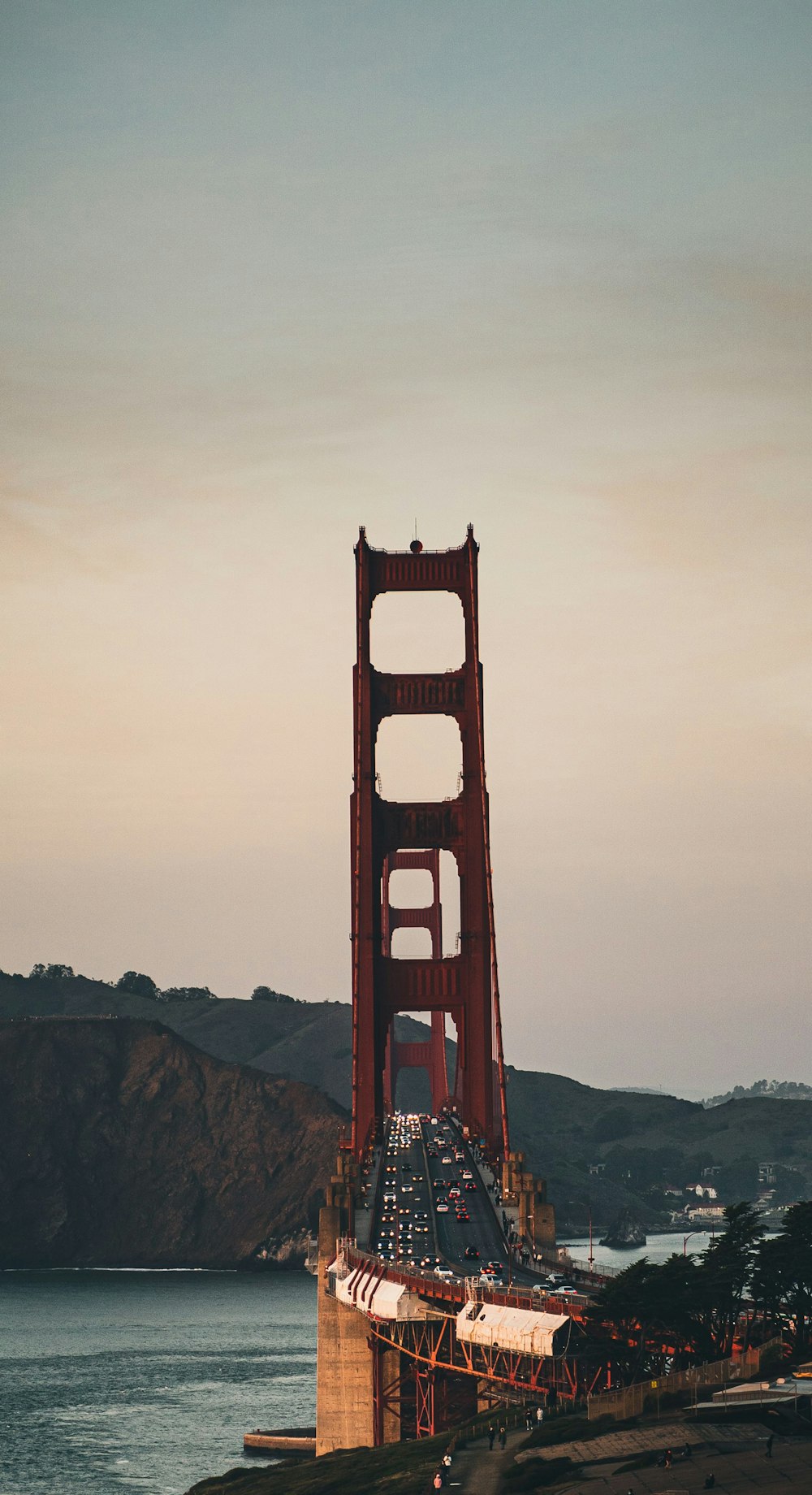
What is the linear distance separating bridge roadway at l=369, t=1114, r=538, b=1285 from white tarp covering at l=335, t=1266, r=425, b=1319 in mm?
3068

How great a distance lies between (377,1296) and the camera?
73.0m

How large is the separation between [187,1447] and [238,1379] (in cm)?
2911

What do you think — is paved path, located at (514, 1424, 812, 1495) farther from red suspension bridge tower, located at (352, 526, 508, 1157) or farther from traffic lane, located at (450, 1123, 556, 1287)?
red suspension bridge tower, located at (352, 526, 508, 1157)

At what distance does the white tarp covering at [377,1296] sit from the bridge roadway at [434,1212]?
3.07 meters

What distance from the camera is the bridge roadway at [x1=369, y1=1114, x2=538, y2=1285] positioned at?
85438mm

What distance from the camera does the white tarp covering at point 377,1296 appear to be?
70.1 metres

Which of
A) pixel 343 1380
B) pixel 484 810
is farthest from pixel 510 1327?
pixel 484 810

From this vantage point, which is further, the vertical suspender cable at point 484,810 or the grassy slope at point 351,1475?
the vertical suspender cable at point 484,810

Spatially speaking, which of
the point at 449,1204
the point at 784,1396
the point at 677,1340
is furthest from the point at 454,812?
the point at 784,1396

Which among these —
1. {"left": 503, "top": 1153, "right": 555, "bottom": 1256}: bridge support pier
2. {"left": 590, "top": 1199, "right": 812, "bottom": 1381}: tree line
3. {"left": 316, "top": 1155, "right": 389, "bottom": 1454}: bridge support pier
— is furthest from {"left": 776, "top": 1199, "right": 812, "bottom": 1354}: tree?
{"left": 316, "top": 1155, "right": 389, "bottom": 1454}: bridge support pier

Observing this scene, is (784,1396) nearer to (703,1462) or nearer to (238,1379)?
(703,1462)

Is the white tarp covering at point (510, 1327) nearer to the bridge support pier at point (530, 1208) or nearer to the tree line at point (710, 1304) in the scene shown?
the tree line at point (710, 1304)

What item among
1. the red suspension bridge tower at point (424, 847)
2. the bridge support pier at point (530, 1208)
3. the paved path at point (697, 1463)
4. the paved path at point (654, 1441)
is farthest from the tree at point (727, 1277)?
the red suspension bridge tower at point (424, 847)

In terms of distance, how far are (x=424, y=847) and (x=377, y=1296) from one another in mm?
60756
